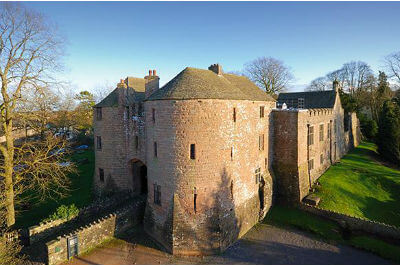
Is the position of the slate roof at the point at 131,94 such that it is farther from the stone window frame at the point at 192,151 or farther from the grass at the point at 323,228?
the grass at the point at 323,228

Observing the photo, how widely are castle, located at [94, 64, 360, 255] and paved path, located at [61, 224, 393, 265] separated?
2.60 feet

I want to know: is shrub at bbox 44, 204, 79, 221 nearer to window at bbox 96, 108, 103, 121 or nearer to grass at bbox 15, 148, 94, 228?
grass at bbox 15, 148, 94, 228

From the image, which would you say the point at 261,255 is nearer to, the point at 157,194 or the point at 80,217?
the point at 157,194

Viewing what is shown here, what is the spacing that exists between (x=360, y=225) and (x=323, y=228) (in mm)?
2662

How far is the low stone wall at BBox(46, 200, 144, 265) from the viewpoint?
15234 mm

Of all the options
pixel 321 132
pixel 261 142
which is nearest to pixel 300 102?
pixel 321 132

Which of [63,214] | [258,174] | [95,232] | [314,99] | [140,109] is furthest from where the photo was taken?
[314,99]

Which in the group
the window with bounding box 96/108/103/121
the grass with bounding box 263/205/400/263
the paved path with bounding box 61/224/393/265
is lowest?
the paved path with bounding box 61/224/393/265

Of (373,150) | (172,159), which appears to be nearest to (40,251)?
(172,159)

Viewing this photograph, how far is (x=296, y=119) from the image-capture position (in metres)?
21.8

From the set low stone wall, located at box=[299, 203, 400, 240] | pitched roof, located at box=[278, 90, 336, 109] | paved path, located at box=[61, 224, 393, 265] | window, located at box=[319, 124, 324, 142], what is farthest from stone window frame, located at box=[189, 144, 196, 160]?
pitched roof, located at box=[278, 90, 336, 109]

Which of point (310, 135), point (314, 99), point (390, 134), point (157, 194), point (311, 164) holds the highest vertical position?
point (314, 99)

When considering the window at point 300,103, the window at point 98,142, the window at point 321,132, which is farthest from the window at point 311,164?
the window at point 98,142

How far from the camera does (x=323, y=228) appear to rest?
18.7m
